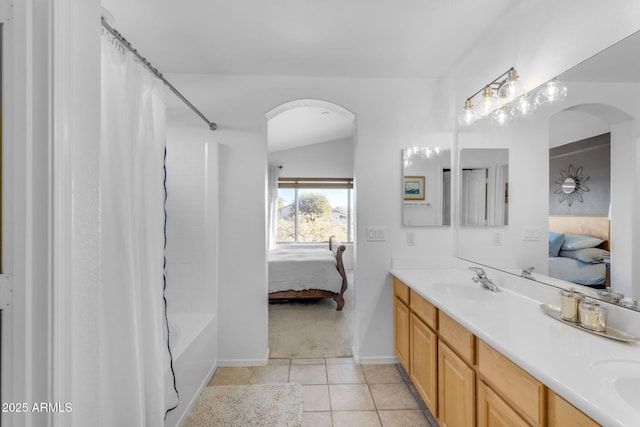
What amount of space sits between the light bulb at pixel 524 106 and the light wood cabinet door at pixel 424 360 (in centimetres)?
135

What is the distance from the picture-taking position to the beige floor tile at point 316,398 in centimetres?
196

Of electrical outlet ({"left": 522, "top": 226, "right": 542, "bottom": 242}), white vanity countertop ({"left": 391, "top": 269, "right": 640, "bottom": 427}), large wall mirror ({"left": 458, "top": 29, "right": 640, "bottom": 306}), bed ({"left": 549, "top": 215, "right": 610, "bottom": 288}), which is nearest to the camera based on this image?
white vanity countertop ({"left": 391, "top": 269, "right": 640, "bottom": 427})

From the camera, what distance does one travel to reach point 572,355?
3.22 feet

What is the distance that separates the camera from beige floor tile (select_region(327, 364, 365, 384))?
226 centimetres

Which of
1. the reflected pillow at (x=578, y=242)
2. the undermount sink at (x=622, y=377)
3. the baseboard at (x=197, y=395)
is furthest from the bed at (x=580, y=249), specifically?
the baseboard at (x=197, y=395)

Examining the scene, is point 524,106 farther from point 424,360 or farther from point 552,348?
point 424,360

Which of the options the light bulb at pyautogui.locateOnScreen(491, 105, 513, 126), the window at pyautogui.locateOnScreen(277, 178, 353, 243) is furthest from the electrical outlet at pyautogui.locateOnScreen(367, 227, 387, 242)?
the window at pyautogui.locateOnScreen(277, 178, 353, 243)

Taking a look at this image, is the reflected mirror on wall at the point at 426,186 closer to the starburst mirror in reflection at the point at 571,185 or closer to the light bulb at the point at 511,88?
the light bulb at the point at 511,88

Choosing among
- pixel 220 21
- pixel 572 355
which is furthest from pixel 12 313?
pixel 220 21

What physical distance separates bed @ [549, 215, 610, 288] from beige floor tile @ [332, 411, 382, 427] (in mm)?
1318

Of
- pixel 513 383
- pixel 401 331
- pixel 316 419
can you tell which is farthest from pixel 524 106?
pixel 316 419

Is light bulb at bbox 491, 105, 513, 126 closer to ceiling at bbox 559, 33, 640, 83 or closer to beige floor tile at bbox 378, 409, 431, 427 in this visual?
ceiling at bbox 559, 33, 640, 83

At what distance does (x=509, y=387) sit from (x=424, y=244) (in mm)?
1507

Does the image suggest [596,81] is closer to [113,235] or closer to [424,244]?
[424,244]
